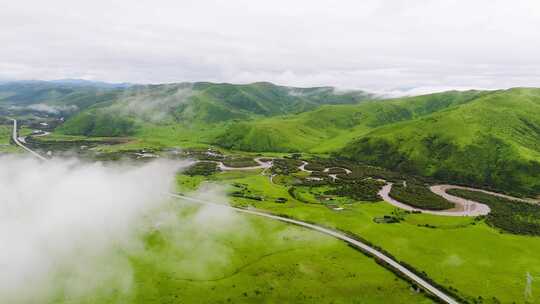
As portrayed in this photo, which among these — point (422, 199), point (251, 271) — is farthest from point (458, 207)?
point (251, 271)

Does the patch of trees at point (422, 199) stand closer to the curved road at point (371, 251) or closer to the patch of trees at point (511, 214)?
the patch of trees at point (511, 214)

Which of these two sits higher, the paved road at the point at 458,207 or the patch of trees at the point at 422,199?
the patch of trees at the point at 422,199

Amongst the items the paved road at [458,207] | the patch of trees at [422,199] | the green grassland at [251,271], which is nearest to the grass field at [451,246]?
the paved road at [458,207]

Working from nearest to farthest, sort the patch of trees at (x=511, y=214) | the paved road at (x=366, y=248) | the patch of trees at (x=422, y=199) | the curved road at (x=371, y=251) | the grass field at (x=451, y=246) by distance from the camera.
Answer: the curved road at (x=371, y=251) → the paved road at (x=366, y=248) → the grass field at (x=451, y=246) → the patch of trees at (x=511, y=214) → the patch of trees at (x=422, y=199)

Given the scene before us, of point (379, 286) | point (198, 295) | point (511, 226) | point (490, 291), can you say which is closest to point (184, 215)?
point (198, 295)

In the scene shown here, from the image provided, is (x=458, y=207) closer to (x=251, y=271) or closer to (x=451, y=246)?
(x=451, y=246)

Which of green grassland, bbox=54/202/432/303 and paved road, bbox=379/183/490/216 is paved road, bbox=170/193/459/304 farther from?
paved road, bbox=379/183/490/216

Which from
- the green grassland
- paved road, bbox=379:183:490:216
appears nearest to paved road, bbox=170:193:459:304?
the green grassland
